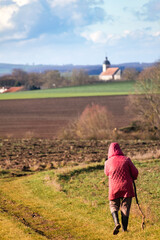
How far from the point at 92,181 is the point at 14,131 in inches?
1456

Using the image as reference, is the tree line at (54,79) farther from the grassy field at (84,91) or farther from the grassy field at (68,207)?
the grassy field at (68,207)

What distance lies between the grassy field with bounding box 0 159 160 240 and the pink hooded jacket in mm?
1108

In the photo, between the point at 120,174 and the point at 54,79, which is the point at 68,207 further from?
the point at 54,79

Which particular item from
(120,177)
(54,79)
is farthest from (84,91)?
(120,177)

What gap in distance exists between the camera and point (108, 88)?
111125 mm

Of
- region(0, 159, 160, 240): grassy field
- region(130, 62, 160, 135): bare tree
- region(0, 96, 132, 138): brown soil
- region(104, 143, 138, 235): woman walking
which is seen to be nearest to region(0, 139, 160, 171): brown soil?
region(0, 159, 160, 240): grassy field

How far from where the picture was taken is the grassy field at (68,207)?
11.0 meters

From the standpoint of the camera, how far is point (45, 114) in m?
71.4

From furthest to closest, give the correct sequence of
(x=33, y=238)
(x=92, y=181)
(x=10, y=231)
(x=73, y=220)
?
(x=92, y=181)
(x=73, y=220)
(x=10, y=231)
(x=33, y=238)

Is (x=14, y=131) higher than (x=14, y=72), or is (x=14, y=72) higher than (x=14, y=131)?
(x=14, y=72)

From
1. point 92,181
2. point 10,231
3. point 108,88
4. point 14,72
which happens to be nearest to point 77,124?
point 92,181

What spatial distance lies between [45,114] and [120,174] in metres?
61.9

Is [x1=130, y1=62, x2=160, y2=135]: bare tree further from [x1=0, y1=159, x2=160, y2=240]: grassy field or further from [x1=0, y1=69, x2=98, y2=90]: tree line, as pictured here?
[x1=0, y1=69, x2=98, y2=90]: tree line

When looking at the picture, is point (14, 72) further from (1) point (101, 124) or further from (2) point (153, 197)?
(2) point (153, 197)
